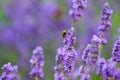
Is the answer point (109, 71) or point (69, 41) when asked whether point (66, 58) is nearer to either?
point (69, 41)

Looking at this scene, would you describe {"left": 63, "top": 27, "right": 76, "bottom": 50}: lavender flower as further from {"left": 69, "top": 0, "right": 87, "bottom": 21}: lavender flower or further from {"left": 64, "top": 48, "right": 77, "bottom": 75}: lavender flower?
{"left": 69, "top": 0, "right": 87, "bottom": 21}: lavender flower

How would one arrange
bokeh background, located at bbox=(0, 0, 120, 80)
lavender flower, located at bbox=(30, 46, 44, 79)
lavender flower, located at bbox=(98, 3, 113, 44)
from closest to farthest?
lavender flower, located at bbox=(30, 46, 44, 79) → lavender flower, located at bbox=(98, 3, 113, 44) → bokeh background, located at bbox=(0, 0, 120, 80)

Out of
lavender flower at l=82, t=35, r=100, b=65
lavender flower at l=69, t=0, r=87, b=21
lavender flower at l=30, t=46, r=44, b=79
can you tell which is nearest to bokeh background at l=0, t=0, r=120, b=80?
lavender flower at l=69, t=0, r=87, b=21

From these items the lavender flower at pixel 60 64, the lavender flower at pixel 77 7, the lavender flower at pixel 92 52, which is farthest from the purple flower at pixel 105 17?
the lavender flower at pixel 60 64

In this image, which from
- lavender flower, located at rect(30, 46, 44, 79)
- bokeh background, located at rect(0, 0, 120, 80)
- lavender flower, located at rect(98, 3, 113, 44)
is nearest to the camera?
lavender flower, located at rect(30, 46, 44, 79)

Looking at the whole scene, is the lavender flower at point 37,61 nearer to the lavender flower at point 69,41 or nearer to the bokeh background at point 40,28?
the lavender flower at point 69,41

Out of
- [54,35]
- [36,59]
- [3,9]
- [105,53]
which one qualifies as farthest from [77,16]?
[3,9]

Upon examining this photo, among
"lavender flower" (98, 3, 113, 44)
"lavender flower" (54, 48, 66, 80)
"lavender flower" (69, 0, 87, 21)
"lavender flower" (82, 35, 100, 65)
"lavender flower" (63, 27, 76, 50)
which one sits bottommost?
"lavender flower" (54, 48, 66, 80)

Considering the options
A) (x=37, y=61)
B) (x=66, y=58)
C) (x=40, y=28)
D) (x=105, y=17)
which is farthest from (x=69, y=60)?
(x=40, y=28)
